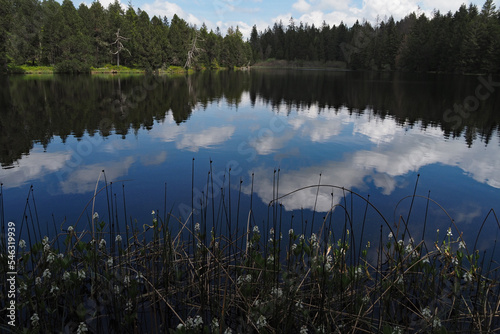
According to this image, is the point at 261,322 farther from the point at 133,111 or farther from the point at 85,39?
the point at 85,39

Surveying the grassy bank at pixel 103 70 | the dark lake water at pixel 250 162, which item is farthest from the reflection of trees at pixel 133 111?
the grassy bank at pixel 103 70

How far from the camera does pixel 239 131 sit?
22391 mm

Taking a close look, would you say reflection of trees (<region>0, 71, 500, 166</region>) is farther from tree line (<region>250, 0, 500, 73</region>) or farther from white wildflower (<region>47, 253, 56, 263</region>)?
tree line (<region>250, 0, 500, 73</region>)

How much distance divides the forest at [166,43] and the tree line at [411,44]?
0.86 feet

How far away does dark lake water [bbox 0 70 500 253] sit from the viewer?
9.52m

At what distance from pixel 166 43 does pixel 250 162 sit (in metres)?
87.2

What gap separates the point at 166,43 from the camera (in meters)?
92.1

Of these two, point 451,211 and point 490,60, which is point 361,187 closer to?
point 451,211

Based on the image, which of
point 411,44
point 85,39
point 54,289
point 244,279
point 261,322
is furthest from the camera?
point 411,44

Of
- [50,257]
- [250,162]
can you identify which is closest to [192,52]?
[250,162]

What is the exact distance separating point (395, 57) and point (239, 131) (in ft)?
370

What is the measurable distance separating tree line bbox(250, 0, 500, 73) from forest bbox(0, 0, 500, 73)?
0.26 meters

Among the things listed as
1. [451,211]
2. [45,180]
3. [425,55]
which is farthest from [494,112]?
[425,55]

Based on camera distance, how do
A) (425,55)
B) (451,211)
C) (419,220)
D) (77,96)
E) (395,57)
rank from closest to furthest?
(419,220)
(451,211)
(77,96)
(425,55)
(395,57)
